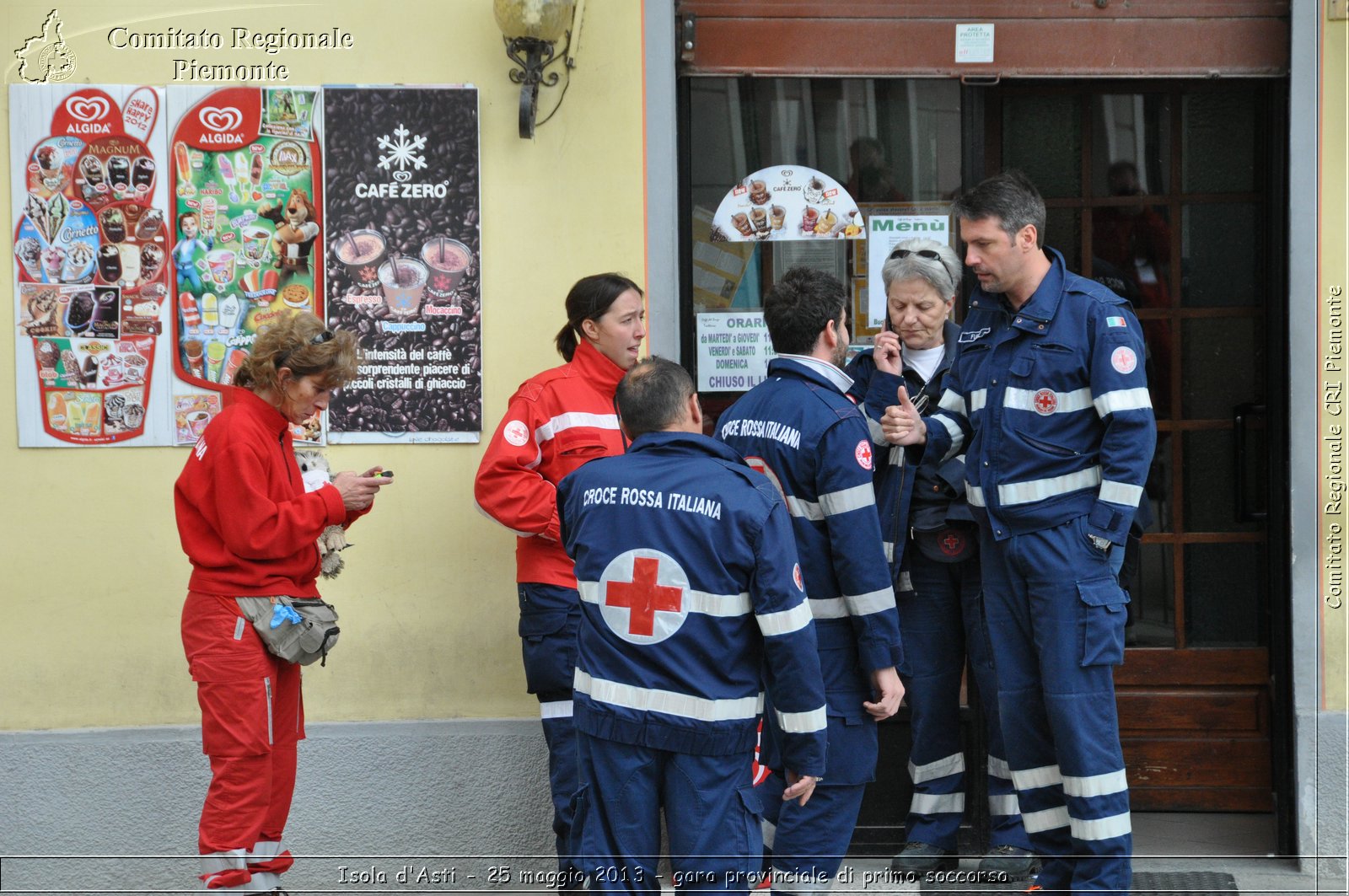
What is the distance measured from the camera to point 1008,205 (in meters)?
4.23

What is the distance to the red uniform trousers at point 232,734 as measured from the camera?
394 centimetres

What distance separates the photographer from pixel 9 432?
16.5 feet

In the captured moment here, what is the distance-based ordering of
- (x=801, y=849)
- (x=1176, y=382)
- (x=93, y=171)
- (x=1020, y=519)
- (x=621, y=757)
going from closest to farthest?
(x=621, y=757) < (x=801, y=849) < (x=1020, y=519) < (x=93, y=171) < (x=1176, y=382)

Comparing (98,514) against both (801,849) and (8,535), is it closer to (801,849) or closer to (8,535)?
(8,535)

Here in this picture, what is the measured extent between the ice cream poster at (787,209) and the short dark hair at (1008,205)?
962 millimetres

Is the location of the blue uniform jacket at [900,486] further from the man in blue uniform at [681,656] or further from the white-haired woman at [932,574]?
the man in blue uniform at [681,656]

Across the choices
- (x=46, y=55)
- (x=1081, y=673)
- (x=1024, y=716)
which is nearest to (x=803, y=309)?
(x=1081, y=673)

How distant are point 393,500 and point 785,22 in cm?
241

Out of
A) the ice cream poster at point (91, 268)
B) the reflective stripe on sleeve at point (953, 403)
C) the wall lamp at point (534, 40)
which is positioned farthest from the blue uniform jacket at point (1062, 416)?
the ice cream poster at point (91, 268)

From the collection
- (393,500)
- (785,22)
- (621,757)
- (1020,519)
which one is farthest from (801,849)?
(785,22)

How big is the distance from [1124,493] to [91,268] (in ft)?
12.6

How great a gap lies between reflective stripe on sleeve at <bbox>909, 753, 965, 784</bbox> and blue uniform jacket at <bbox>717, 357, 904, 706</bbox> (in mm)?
1049

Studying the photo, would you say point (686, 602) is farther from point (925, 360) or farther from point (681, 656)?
point (925, 360)

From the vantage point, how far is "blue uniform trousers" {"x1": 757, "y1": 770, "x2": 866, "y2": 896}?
3801 millimetres
